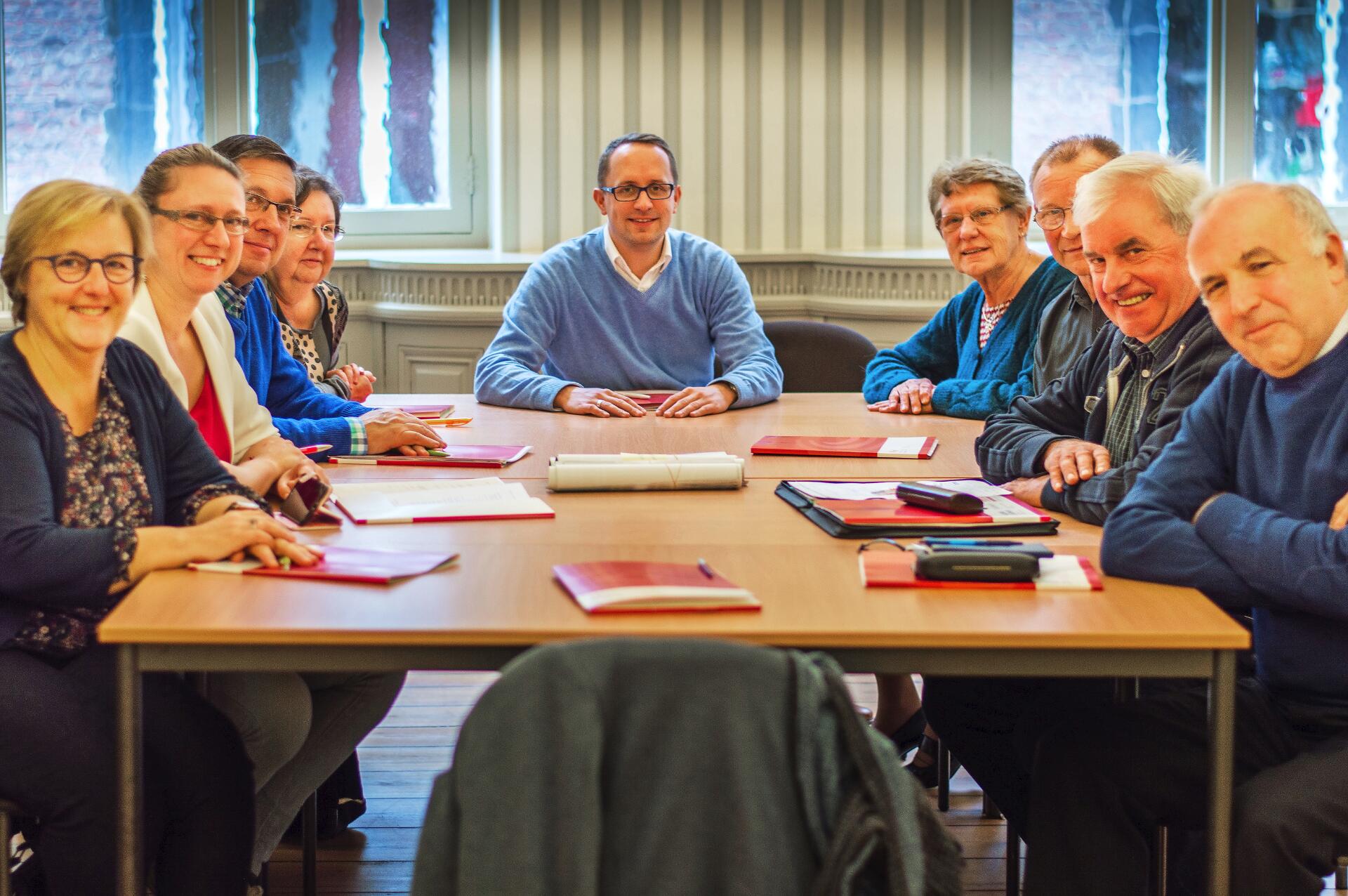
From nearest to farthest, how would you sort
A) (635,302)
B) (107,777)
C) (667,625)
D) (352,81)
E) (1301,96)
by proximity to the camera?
1. (667,625)
2. (107,777)
3. (635,302)
4. (1301,96)
5. (352,81)

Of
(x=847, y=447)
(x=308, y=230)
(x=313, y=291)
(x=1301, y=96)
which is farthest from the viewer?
(x=1301, y=96)

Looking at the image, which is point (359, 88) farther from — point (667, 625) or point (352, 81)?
point (667, 625)

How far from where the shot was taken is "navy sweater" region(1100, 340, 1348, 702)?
1638mm

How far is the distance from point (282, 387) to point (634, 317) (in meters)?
1.10

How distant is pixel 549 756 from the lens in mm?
1201

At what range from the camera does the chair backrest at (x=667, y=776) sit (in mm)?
1189

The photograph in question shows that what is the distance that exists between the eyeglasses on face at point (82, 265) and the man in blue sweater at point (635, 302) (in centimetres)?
172

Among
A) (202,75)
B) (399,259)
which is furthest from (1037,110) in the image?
(202,75)

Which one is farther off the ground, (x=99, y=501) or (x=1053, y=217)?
(x=1053, y=217)

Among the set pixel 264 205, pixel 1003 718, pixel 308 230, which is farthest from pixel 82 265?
pixel 308 230

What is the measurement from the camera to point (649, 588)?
1.56 metres

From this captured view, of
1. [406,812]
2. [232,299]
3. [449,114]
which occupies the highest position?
[449,114]

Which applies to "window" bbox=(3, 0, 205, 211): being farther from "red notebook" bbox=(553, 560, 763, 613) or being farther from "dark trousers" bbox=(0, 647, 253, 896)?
"red notebook" bbox=(553, 560, 763, 613)

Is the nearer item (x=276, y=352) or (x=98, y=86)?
(x=276, y=352)
